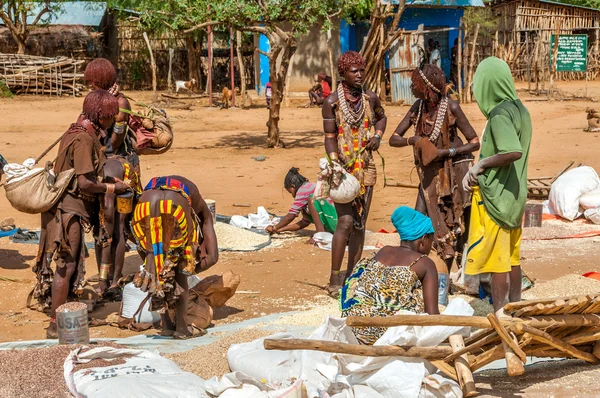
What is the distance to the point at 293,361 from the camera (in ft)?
14.9

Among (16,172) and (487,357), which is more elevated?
(16,172)

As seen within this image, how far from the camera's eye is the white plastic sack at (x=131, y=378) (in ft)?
14.1

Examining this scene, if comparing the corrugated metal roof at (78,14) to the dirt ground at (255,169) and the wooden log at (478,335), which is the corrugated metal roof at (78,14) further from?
the wooden log at (478,335)

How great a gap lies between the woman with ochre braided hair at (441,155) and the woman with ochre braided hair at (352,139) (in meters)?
0.24

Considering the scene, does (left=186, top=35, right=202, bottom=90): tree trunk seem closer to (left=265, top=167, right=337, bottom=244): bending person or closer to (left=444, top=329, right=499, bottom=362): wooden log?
(left=265, top=167, right=337, bottom=244): bending person

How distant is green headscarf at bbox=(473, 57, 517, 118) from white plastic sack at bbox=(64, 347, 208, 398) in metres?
2.27

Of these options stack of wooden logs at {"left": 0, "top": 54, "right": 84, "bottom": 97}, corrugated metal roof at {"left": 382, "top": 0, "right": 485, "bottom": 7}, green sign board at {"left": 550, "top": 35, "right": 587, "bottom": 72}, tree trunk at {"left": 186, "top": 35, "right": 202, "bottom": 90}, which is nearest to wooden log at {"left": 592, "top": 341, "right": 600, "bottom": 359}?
green sign board at {"left": 550, "top": 35, "right": 587, "bottom": 72}

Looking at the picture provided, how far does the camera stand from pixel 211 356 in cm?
507

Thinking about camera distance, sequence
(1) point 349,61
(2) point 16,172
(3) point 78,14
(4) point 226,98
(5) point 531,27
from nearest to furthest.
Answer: (2) point 16,172 < (1) point 349,61 < (4) point 226,98 < (5) point 531,27 < (3) point 78,14

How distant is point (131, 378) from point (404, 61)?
18.3 m

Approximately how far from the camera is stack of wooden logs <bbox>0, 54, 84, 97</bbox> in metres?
25.5

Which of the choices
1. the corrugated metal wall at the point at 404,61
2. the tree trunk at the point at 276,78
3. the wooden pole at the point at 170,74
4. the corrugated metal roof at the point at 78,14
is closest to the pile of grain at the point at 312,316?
the tree trunk at the point at 276,78

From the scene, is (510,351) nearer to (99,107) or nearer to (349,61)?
(349,61)

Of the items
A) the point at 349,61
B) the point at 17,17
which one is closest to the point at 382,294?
the point at 349,61
